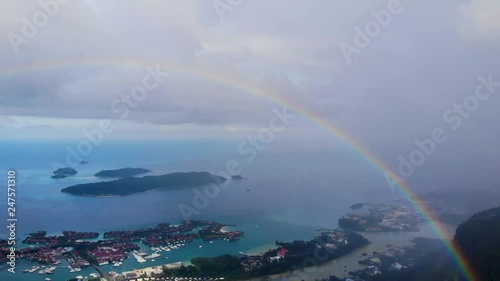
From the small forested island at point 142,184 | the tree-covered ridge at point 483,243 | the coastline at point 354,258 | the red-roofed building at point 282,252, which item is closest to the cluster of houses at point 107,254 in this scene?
the coastline at point 354,258

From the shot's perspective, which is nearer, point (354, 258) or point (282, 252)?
point (354, 258)

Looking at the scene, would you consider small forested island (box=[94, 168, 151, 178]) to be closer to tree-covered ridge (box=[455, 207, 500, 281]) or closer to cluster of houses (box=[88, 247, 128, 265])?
cluster of houses (box=[88, 247, 128, 265])

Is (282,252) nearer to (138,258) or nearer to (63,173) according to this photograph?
(138,258)

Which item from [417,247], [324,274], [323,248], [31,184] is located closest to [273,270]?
[324,274]

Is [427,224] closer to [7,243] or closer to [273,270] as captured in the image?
[273,270]

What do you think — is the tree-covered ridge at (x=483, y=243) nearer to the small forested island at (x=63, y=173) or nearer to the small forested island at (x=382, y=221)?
the small forested island at (x=382, y=221)

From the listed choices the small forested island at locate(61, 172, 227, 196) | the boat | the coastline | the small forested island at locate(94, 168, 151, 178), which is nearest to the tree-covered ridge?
the coastline

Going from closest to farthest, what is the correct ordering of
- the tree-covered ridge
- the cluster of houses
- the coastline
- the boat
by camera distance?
1. the tree-covered ridge
2. the coastline
3. the cluster of houses
4. the boat

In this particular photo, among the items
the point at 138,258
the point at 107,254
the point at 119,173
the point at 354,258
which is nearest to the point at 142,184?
the point at 119,173
